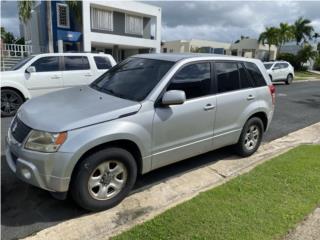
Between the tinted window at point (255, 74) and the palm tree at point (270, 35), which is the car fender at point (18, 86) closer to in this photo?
the tinted window at point (255, 74)

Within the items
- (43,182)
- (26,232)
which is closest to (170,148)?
(43,182)

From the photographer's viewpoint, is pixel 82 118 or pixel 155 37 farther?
pixel 155 37

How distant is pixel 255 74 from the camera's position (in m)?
5.10

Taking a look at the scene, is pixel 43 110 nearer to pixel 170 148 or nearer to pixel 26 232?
pixel 26 232

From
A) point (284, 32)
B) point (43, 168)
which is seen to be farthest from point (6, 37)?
point (43, 168)

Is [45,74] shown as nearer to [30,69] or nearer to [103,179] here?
[30,69]

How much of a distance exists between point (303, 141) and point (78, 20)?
20.0m

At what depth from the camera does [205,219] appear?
122 inches

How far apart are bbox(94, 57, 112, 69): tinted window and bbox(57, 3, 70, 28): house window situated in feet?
50.5

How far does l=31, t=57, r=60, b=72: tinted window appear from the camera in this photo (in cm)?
817

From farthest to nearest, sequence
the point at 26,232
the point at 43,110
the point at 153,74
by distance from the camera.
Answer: the point at 153,74 → the point at 43,110 → the point at 26,232

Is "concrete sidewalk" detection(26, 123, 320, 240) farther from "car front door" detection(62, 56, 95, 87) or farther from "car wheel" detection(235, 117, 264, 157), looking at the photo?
"car front door" detection(62, 56, 95, 87)

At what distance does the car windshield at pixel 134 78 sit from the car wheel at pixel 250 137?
6.13 ft

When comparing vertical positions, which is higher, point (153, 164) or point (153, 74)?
point (153, 74)
